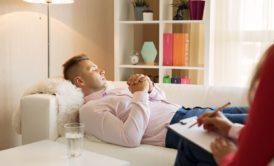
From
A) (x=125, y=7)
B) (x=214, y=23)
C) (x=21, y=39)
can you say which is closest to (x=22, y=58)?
(x=21, y=39)

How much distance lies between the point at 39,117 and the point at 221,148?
1061 millimetres

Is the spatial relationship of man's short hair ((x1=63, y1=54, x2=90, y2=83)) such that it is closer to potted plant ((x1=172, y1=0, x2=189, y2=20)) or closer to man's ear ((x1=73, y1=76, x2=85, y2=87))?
man's ear ((x1=73, y1=76, x2=85, y2=87))

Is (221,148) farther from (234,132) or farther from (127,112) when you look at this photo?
(127,112)

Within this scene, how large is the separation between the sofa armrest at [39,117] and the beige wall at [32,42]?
516 millimetres

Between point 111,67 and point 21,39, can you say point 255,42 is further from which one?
point 21,39

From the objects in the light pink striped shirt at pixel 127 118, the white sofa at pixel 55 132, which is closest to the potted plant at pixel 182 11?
the white sofa at pixel 55 132

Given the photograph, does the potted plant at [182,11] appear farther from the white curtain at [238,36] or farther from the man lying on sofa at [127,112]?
the man lying on sofa at [127,112]

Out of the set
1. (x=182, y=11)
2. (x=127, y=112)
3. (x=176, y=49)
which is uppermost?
(x=182, y=11)

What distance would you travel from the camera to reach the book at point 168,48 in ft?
9.29

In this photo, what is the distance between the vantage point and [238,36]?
291 cm

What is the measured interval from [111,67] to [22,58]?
3.47 feet

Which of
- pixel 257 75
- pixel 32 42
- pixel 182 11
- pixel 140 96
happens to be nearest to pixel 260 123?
pixel 257 75

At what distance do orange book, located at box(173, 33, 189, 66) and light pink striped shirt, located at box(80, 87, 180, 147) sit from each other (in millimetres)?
944

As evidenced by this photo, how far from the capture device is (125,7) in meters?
3.01
